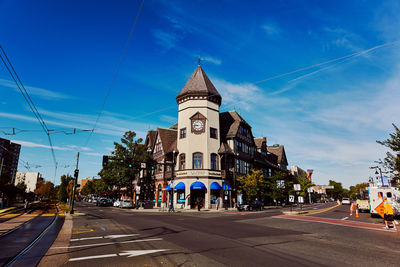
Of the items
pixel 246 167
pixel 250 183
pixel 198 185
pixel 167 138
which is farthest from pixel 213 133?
pixel 246 167

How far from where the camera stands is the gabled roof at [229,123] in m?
40.7

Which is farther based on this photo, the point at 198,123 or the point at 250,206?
the point at 198,123

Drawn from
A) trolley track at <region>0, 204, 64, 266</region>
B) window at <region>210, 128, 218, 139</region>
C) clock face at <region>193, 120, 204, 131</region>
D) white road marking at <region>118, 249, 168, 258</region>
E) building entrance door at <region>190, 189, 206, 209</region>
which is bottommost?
trolley track at <region>0, 204, 64, 266</region>

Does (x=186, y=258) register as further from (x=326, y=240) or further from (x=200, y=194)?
(x=200, y=194)

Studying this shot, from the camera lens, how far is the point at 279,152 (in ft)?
206

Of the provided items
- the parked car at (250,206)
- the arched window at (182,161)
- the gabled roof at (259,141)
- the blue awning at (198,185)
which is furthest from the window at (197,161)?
the gabled roof at (259,141)

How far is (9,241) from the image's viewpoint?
9773mm

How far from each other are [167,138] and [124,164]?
915 cm

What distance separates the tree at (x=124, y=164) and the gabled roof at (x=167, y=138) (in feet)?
13.7

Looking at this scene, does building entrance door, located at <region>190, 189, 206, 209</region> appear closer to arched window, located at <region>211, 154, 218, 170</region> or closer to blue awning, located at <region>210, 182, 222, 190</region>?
blue awning, located at <region>210, 182, 222, 190</region>

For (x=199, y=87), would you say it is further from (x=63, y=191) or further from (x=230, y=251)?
(x=63, y=191)

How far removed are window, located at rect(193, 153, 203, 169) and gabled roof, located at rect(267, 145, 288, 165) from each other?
1248 inches

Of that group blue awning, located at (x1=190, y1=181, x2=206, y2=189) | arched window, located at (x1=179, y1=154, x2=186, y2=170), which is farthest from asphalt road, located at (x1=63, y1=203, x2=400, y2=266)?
arched window, located at (x1=179, y1=154, x2=186, y2=170)

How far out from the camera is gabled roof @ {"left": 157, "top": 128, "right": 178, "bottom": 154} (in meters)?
42.0
